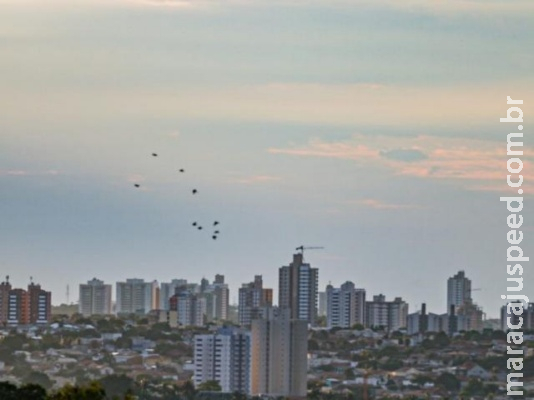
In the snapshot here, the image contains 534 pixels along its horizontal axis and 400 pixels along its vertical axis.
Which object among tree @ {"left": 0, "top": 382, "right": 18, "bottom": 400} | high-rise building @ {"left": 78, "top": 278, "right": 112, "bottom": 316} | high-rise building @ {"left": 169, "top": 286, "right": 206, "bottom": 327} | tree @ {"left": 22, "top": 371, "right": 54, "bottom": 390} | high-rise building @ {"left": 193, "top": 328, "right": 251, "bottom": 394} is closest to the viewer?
tree @ {"left": 0, "top": 382, "right": 18, "bottom": 400}

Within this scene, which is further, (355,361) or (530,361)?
(355,361)

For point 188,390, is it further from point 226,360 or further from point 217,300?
point 217,300

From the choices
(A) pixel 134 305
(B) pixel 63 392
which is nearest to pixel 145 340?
(A) pixel 134 305

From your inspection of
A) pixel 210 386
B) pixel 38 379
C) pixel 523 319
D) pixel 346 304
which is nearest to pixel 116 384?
pixel 38 379

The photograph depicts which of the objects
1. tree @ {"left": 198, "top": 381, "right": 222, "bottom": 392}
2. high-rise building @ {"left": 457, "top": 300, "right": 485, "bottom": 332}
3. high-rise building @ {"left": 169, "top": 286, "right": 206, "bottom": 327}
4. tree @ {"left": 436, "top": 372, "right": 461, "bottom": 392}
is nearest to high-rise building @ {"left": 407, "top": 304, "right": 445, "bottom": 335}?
high-rise building @ {"left": 457, "top": 300, "right": 485, "bottom": 332}

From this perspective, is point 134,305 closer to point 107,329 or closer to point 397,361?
point 107,329

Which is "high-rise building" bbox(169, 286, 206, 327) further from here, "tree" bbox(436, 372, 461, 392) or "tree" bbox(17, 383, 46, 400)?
"tree" bbox(17, 383, 46, 400)
